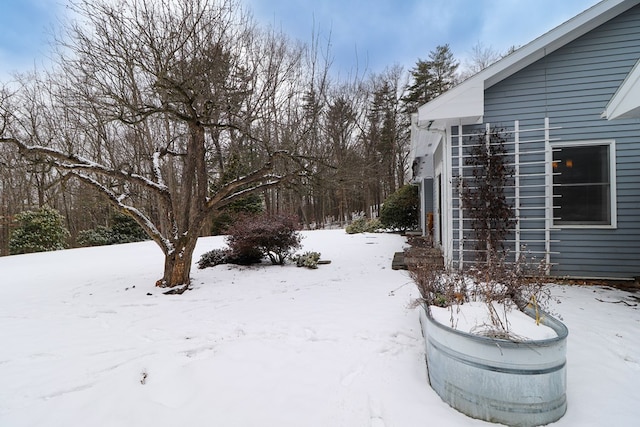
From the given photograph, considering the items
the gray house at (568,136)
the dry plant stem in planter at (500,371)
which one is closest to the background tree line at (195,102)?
the gray house at (568,136)

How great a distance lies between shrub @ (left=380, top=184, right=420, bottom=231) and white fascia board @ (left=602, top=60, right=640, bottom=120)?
9.27 metres

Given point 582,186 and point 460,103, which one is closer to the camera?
point 460,103

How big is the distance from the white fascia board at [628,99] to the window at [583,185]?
1.67 metres

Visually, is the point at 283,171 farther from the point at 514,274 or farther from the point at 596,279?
the point at 596,279

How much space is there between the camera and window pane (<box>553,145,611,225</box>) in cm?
542

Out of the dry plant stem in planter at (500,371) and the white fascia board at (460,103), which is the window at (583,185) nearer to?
the white fascia board at (460,103)

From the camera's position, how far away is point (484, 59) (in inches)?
800

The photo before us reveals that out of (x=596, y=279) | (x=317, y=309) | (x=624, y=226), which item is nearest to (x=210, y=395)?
(x=317, y=309)

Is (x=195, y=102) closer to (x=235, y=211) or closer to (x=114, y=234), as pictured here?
(x=235, y=211)

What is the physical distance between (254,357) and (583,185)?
6.21m

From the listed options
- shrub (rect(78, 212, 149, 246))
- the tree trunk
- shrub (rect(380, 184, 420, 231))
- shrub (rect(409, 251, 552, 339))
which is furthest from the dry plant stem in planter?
shrub (rect(78, 212, 149, 246))

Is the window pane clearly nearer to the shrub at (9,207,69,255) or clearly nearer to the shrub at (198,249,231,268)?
the shrub at (198,249,231,268)

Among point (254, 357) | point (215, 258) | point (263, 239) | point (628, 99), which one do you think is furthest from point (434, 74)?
point (254, 357)

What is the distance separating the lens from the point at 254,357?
2959mm
